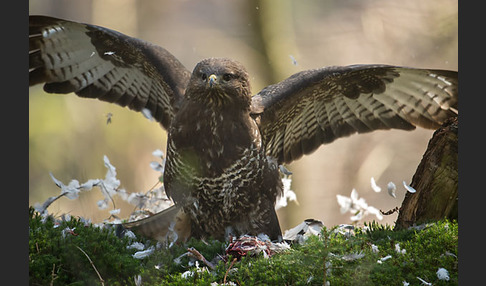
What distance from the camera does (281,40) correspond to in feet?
14.1

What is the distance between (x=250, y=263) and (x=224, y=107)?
0.91m

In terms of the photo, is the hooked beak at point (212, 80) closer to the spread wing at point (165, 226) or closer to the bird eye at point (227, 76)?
the bird eye at point (227, 76)

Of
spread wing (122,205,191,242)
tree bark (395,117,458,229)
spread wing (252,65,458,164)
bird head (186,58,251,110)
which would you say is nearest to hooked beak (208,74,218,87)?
bird head (186,58,251,110)

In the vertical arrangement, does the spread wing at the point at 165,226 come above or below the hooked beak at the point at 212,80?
below

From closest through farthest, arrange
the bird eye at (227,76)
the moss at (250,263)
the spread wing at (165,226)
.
A: the moss at (250,263)
the bird eye at (227,76)
the spread wing at (165,226)

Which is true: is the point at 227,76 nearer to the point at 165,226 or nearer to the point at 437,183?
the point at 165,226

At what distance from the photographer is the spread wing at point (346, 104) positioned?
3.11m

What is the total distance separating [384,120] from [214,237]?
1.20 m

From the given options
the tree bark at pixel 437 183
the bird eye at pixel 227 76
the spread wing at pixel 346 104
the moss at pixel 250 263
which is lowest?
the moss at pixel 250 263

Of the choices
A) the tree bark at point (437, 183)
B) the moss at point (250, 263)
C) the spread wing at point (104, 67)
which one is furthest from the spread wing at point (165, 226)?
the tree bark at point (437, 183)

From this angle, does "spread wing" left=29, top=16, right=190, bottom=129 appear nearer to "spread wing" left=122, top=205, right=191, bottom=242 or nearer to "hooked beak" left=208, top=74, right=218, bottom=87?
"hooked beak" left=208, top=74, right=218, bottom=87

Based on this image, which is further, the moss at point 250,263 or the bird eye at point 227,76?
the bird eye at point 227,76

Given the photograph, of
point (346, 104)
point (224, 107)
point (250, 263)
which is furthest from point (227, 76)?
point (250, 263)

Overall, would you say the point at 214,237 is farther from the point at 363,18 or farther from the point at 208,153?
the point at 363,18
